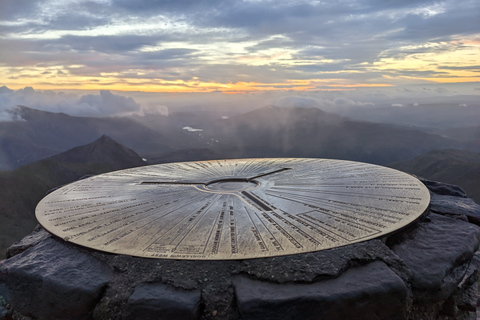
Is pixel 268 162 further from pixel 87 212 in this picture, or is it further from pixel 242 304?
pixel 242 304

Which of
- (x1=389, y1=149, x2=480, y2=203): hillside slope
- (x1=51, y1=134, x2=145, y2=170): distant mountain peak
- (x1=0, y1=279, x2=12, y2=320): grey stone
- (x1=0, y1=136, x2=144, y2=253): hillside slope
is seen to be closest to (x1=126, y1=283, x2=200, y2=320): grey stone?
(x1=0, y1=279, x2=12, y2=320): grey stone

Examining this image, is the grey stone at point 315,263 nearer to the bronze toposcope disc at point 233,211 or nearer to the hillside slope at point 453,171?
the bronze toposcope disc at point 233,211

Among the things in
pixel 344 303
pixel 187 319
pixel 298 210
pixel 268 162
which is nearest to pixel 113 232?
pixel 187 319

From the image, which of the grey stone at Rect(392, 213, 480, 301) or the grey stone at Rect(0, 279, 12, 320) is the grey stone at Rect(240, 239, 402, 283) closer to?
the grey stone at Rect(392, 213, 480, 301)

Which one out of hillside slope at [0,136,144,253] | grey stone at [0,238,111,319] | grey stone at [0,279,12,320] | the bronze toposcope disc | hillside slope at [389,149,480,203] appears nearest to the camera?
grey stone at [0,238,111,319]

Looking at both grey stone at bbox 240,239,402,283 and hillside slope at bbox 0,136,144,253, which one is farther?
hillside slope at bbox 0,136,144,253

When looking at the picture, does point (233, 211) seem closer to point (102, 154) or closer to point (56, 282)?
point (56, 282)
